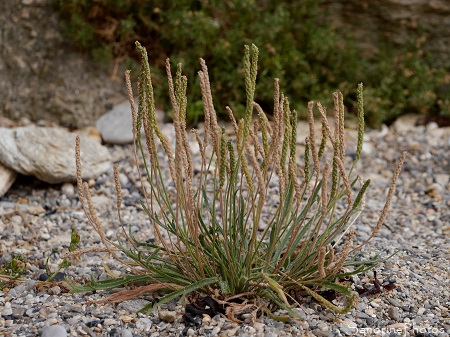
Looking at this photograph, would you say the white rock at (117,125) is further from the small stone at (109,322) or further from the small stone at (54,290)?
the small stone at (109,322)

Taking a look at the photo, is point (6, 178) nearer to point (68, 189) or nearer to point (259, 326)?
point (68, 189)

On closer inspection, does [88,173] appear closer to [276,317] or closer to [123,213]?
[123,213]

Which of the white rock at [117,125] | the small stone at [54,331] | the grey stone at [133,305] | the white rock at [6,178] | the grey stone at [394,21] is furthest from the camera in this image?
the grey stone at [394,21]

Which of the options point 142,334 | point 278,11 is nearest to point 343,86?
point 278,11

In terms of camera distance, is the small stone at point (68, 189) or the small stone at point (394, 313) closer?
the small stone at point (394, 313)

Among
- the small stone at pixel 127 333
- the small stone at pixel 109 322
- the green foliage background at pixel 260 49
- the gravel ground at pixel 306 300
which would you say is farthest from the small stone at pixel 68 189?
the small stone at pixel 127 333
